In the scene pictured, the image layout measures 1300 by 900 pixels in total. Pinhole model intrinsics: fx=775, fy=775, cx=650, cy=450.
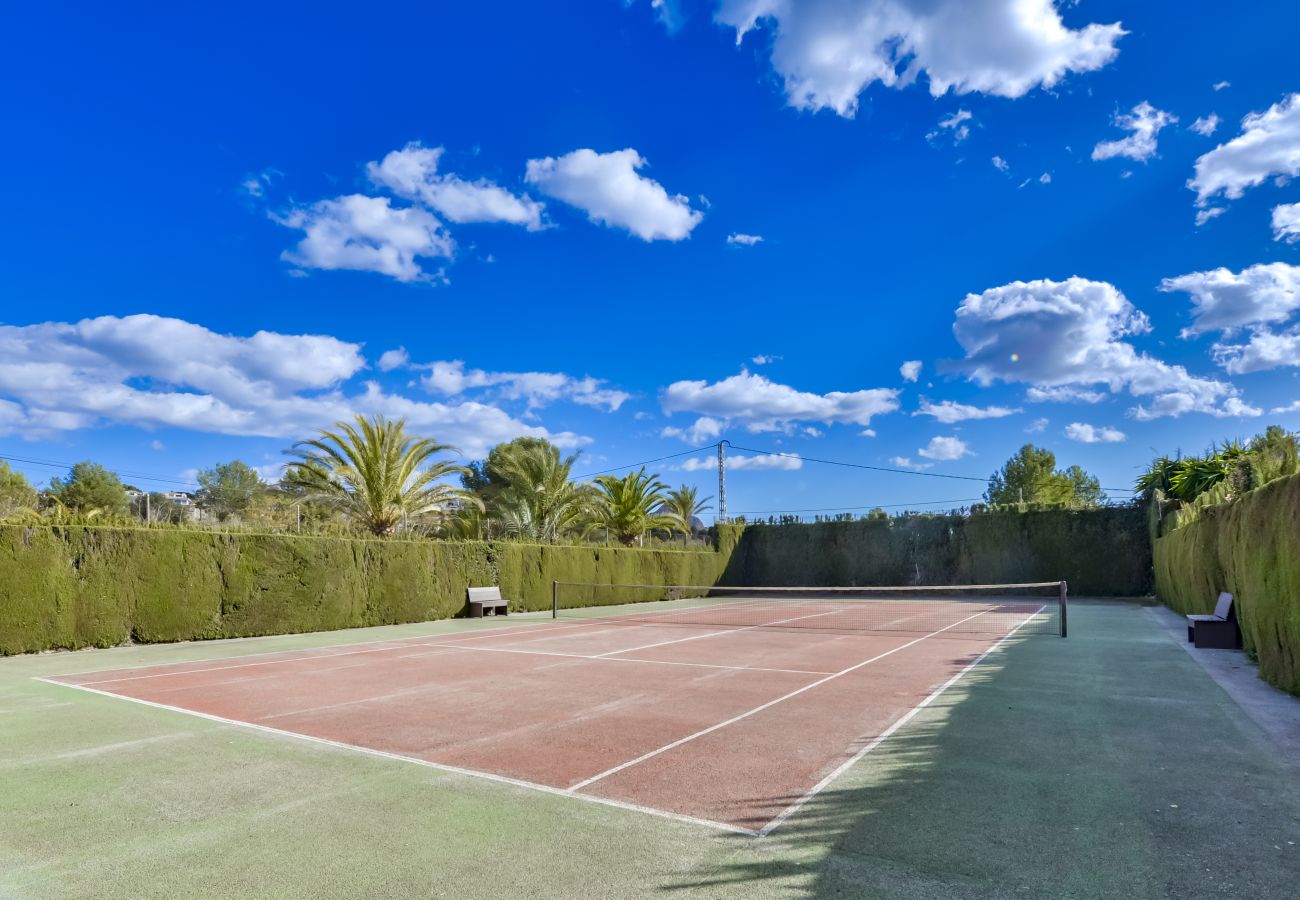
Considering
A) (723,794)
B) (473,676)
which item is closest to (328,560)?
(473,676)

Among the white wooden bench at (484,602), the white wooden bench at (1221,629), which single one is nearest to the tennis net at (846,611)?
the white wooden bench at (484,602)

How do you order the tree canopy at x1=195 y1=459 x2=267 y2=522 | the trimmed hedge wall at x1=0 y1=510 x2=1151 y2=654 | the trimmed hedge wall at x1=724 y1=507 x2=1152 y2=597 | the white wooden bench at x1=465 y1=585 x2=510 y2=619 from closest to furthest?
the trimmed hedge wall at x1=0 y1=510 x2=1151 y2=654, the white wooden bench at x1=465 y1=585 x2=510 y2=619, the trimmed hedge wall at x1=724 y1=507 x2=1152 y2=597, the tree canopy at x1=195 y1=459 x2=267 y2=522

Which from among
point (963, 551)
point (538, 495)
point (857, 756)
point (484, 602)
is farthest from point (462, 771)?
point (963, 551)

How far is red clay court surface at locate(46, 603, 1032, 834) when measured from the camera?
5.18 m

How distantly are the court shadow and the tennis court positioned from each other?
392 mm

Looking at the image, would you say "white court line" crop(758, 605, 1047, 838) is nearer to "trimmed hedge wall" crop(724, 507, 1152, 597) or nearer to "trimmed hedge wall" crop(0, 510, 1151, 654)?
"trimmed hedge wall" crop(0, 510, 1151, 654)

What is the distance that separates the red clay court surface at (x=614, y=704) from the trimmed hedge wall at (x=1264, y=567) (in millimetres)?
3200

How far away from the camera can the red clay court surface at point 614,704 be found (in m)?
5.18

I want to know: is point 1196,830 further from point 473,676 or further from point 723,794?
point 473,676

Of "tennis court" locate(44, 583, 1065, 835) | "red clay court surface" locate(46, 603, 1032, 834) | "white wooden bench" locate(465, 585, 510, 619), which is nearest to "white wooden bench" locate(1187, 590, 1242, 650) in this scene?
"tennis court" locate(44, 583, 1065, 835)

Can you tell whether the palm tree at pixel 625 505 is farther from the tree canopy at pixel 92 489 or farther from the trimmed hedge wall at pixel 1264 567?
the tree canopy at pixel 92 489

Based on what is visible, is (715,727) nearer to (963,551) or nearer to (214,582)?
(214,582)

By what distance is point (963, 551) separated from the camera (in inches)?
1276

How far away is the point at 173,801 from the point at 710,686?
5572 millimetres
